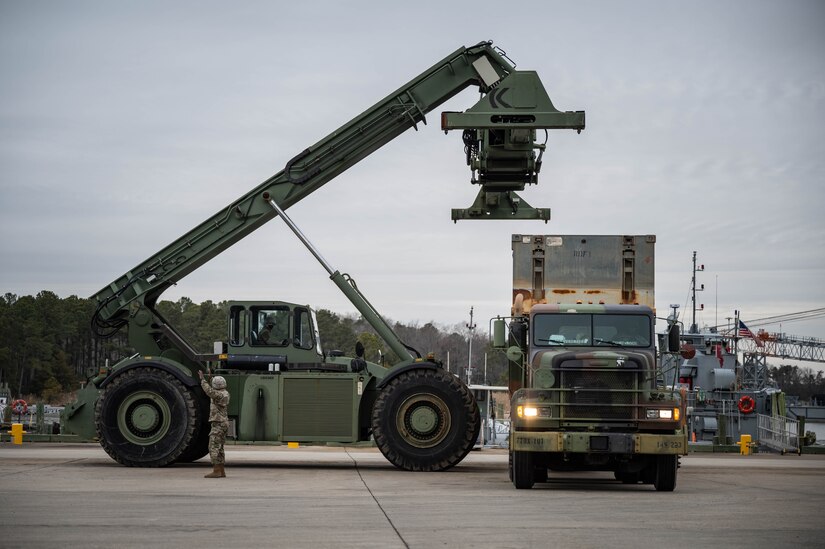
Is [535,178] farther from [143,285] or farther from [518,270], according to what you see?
[143,285]

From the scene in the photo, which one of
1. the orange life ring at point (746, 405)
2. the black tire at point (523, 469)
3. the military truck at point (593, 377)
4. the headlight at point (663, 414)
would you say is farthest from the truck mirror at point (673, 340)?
the orange life ring at point (746, 405)

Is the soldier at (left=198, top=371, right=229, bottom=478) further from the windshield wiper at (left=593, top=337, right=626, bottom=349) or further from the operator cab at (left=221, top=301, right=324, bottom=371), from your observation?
the windshield wiper at (left=593, top=337, right=626, bottom=349)

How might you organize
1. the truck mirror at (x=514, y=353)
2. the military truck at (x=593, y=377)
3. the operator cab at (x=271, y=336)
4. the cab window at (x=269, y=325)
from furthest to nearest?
the cab window at (x=269, y=325) < the operator cab at (x=271, y=336) < the truck mirror at (x=514, y=353) < the military truck at (x=593, y=377)

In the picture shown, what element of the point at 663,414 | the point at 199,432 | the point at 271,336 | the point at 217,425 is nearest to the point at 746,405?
the point at 271,336

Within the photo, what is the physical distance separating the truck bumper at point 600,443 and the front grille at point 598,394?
0.45 meters

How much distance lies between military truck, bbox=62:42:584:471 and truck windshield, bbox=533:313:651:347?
3.11 m

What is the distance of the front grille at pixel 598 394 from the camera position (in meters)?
16.2

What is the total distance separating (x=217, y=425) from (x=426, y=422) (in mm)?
3897

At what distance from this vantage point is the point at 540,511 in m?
13.1

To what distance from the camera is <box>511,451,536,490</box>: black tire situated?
16.3m

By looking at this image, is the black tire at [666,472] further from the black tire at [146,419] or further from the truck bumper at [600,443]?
the black tire at [146,419]

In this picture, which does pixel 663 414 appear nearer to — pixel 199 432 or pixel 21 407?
pixel 199 432

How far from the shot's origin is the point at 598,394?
16297mm

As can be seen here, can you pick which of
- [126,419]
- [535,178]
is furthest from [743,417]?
[126,419]
